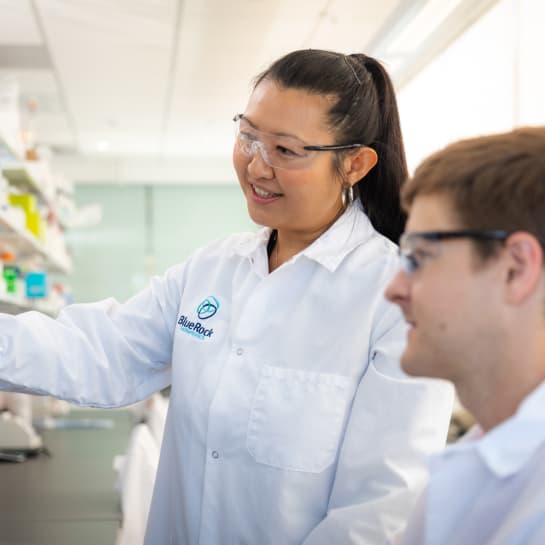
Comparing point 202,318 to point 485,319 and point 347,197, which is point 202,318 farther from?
point 485,319

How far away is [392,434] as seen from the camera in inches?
47.9

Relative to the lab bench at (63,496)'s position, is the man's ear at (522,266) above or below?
above

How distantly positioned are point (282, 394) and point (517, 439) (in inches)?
22.6

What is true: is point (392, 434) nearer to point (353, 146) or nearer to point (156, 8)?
point (353, 146)

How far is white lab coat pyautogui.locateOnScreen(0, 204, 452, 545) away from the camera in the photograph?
1.22 meters

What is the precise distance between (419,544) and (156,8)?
3.90 meters

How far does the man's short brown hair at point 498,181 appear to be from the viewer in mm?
801

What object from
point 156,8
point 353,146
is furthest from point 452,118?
point 353,146

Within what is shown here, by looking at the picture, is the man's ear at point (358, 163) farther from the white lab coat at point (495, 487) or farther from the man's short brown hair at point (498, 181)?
the white lab coat at point (495, 487)

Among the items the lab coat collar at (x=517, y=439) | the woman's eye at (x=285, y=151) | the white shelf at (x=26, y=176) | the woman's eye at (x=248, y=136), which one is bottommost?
the white shelf at (x=26, y=176)

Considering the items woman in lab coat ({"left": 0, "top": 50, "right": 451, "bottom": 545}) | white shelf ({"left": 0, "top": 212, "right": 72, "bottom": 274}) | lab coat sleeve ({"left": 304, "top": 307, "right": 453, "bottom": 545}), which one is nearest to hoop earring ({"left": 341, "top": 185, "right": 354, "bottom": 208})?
woman in lab coat ({"left": 0, "top": 50, "right": 451, "bottom": 545})

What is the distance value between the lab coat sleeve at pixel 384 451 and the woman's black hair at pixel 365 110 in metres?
0.34

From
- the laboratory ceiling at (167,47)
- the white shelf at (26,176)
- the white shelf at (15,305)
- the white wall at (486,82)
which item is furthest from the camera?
the laboratory ceiling at (167,47)

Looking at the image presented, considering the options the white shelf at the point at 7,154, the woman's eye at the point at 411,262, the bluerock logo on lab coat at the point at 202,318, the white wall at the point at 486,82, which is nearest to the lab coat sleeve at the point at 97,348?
the bluerock logo on lab coat at the point at 202,318
